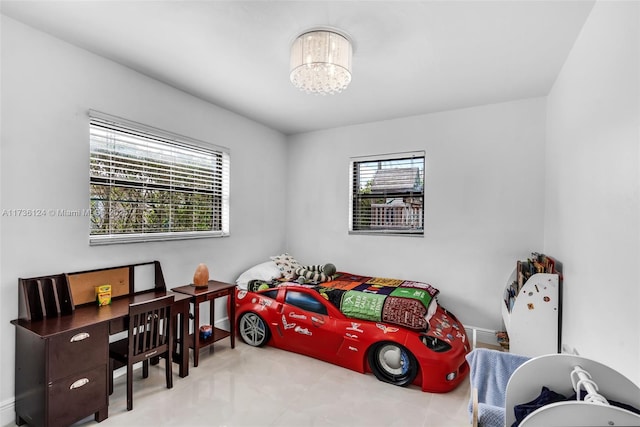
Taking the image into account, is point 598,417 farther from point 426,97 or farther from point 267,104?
point 267,104

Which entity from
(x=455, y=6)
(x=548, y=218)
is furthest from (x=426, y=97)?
(x=548, y=218)

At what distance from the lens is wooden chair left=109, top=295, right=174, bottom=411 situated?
6.99 feet

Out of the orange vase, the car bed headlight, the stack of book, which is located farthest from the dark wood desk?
the stack of book

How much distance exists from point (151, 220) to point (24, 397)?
1.42 m

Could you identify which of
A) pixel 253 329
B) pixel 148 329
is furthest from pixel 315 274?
pixel 148 329

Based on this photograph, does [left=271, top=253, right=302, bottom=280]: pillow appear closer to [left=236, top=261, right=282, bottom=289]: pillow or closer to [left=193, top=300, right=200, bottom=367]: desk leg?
[left=236, top=261, right=282, bottom=289]: pillow

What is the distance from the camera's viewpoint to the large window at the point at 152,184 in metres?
2.45

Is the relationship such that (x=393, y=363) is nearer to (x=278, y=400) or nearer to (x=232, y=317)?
(x=278, y=400)

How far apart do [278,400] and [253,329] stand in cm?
105

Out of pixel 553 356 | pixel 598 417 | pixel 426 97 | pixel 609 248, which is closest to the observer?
pixel 598 417

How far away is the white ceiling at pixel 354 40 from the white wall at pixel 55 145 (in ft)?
0.50

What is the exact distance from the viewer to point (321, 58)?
190cm

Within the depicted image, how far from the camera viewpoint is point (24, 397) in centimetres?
190

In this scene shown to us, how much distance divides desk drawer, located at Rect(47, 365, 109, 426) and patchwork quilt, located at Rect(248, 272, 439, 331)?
1.56 m
